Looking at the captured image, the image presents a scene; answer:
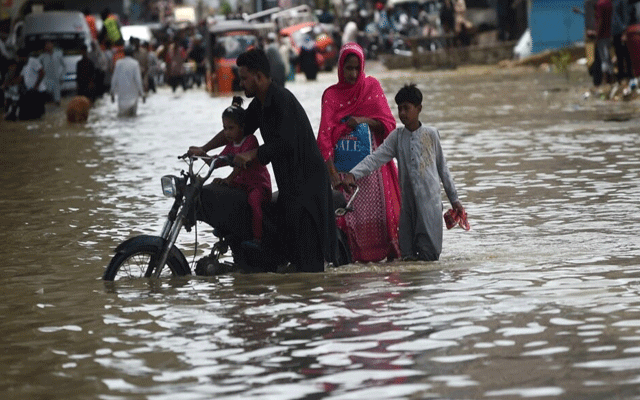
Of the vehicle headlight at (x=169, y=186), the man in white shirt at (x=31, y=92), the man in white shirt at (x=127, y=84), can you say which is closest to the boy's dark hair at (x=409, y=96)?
the vehicle headlight at (x=169, y=186)

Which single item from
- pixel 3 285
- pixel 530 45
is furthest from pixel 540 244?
pixel 530 45

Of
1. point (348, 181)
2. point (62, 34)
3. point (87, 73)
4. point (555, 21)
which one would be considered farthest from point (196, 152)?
point (555, 21)

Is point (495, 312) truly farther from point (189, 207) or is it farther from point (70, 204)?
point (70, 204)

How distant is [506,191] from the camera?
13.0 metres

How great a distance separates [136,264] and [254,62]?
1.23 metres

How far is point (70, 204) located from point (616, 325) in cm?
753

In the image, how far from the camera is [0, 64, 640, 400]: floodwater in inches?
235

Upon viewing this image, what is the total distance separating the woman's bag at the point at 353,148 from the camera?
9484mm

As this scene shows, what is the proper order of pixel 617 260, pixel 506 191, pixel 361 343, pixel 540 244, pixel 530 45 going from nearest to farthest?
pixel 361 343 → pixel 617 260 → pixel 540 244 → pixel 506 191 → pixel 530 45

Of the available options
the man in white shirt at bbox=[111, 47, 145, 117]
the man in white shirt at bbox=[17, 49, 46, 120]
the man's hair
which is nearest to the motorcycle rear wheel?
the man's hair

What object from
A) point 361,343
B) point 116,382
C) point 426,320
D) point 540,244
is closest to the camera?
point 116,382

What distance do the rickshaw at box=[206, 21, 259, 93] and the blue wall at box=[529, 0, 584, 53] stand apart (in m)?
7.44

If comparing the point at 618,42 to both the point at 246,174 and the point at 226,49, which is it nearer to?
the point at 246,174

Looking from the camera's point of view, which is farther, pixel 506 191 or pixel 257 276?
pixel 506 191
